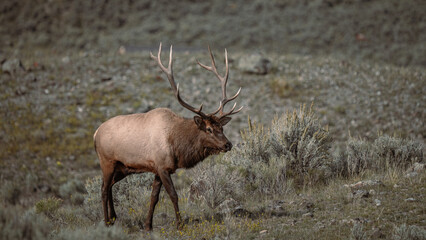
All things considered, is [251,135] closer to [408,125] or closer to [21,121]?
[408,125]

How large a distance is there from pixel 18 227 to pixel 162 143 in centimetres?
244

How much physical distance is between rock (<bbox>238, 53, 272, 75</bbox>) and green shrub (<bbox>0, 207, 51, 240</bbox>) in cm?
1398

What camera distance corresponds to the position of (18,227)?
4.33 meters

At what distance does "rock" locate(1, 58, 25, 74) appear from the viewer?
17.0 meters

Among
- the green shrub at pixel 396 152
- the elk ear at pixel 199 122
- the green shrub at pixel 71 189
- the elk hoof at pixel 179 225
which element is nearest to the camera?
the elk hoof at pixel 179 225

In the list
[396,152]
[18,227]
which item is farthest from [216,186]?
[396,152]

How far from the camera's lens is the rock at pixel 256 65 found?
17.8 m

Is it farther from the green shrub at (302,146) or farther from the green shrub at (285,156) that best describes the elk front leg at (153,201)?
the green shrub at (302,146)

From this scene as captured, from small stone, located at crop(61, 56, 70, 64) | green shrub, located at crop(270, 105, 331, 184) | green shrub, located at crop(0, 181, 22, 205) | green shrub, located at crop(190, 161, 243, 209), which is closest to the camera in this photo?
green shrub, located at crop(190, 161, 243, 209)

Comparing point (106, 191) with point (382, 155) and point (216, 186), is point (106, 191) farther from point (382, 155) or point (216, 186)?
point (382, 155)

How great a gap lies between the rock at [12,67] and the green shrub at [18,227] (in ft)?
46.1

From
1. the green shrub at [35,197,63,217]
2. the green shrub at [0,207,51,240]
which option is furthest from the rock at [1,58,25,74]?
the green shrub at [0,207,51,240]

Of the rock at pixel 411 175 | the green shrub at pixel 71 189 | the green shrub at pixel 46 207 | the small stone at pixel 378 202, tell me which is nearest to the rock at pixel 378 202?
the small stone at pixel 378 202

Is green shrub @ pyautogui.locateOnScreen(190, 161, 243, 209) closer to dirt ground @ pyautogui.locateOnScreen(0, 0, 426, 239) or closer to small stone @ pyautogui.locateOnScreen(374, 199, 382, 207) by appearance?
dirt ground @ pyautogui.locateOnScreen(0, 0, 426, 239)
